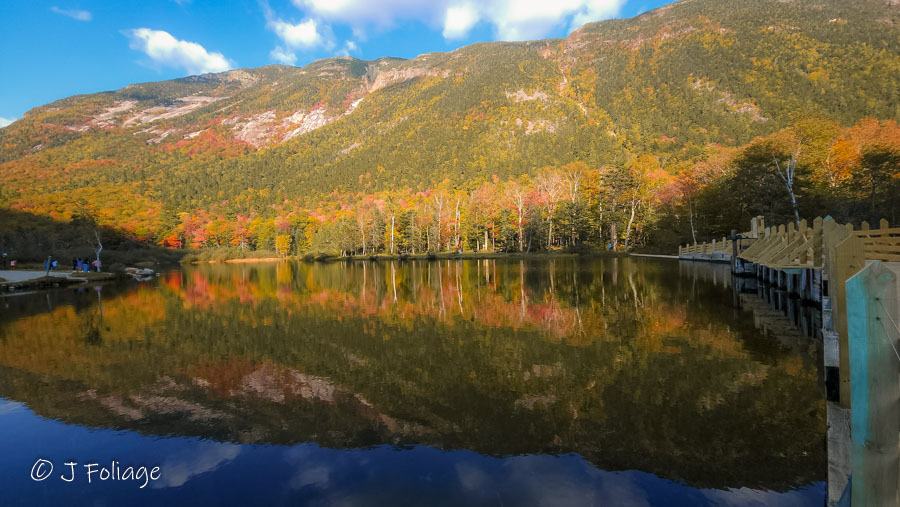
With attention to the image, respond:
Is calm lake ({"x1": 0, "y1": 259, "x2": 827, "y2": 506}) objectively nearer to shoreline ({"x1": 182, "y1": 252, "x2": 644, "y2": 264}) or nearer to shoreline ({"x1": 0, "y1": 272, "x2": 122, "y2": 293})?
shoreline ({"x1": 0, "y1": 272, "x2": 122, "y2": 293})

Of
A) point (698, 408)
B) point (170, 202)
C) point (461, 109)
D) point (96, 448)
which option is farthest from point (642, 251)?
point (170, 202)

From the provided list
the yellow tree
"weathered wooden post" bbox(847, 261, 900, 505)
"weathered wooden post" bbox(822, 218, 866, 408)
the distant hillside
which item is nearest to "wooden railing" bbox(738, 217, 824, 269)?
"weathered wooden post" bbox(822, 218, 866, 408)

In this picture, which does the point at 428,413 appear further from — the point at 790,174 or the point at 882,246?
the point at 790,174

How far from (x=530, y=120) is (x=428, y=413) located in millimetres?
115412

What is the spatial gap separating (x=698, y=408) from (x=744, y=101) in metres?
117

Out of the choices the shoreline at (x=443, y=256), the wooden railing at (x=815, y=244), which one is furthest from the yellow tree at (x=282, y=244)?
the wooden railing at (x=815, y=244)

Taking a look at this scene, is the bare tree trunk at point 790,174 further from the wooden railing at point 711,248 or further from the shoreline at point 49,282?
the shoreline at point 49,282

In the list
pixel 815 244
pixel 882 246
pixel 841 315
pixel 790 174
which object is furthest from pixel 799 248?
pixel 790 174

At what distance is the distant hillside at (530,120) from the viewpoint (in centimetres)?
8931

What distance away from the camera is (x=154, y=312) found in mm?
16969

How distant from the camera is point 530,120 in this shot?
11294 centimetres

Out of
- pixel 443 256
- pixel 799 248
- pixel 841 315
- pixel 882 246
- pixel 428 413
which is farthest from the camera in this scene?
pixel 443 256

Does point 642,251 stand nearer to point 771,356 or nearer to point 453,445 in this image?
point 771,356

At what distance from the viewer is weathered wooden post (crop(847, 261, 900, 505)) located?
2352mm
